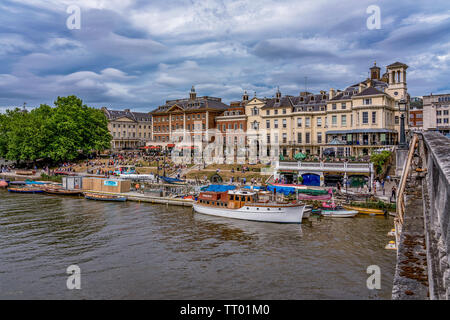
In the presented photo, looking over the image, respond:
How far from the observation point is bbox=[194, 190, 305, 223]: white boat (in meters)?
34.5

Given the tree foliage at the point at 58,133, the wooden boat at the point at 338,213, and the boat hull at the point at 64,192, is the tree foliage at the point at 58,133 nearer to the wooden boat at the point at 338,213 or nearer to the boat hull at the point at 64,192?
the boat hull at the point at 64,192

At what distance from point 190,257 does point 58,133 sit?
68.0 metres

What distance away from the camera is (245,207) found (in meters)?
36.2

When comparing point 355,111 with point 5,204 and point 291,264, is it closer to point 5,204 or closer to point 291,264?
point 291,264

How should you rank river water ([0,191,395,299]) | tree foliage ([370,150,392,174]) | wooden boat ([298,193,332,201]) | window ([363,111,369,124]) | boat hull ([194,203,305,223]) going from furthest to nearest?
1. window ([363,111,369,124])
2. tree foliage ([370,150,392,174])
3. wooden boat ([298,193,332,201])
4. boat hull ([194,203,305,223])
5. river water ([0,191,395,299])

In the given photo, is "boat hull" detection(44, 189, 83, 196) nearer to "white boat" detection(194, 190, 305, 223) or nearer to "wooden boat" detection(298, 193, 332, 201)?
"white boat" detection(194, 190, 305, 223)

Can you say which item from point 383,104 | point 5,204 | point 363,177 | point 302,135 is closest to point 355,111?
point 383,104

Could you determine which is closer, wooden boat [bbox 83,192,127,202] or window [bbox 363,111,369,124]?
wooden boat [bbox 83,192,127,202]

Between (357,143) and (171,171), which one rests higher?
(357,143)

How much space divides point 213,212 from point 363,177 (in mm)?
21532

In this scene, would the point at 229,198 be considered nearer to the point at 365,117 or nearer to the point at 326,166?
the point at 326,166

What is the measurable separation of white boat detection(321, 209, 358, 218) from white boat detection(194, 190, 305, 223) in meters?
4.16

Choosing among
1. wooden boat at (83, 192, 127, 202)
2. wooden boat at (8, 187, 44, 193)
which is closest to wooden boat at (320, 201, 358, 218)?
wooden boat at (83, 192, 127, 202)

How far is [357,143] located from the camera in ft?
202
